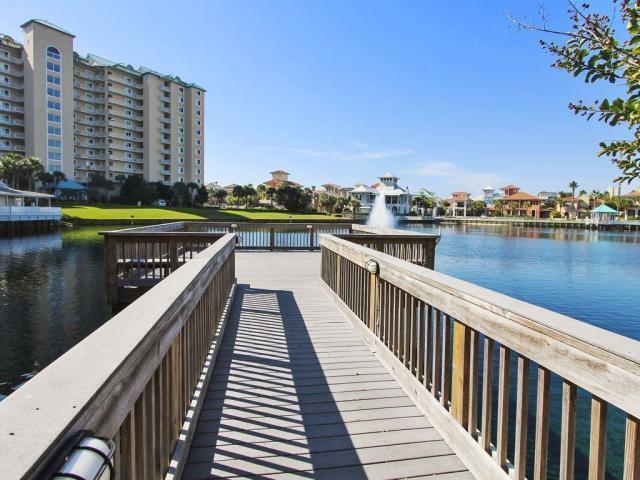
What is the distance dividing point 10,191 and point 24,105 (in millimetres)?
27613

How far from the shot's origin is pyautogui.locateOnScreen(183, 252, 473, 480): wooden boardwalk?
2.51 meters

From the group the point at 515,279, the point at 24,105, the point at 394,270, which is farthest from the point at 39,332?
the point at 24,105

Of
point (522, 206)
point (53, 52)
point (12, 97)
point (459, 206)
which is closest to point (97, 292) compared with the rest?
point (53, 52)

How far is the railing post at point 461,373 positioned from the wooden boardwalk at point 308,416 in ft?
0.76

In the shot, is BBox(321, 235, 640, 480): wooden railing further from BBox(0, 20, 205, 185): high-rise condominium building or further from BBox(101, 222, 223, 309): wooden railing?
BBox(0, 20, 205, 185): high-rise condominium building

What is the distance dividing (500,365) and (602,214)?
11004 centimetres

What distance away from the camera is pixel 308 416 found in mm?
3111

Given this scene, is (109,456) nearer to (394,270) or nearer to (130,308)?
(130,308)

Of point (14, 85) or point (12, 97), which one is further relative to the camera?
point (12, 97)

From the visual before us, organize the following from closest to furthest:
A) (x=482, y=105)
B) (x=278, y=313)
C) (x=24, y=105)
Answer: (x=278, y=313) → (x=482, y=105) → (x=24, y=105)

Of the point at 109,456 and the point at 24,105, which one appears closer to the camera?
the point at 109,456

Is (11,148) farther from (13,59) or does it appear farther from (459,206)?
(459,206)

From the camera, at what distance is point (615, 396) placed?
146cm

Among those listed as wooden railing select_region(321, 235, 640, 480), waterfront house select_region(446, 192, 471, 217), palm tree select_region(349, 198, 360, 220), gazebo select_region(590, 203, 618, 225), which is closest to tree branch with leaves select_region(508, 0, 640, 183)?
wooden railing select_region(321, 235, 640, 480)
